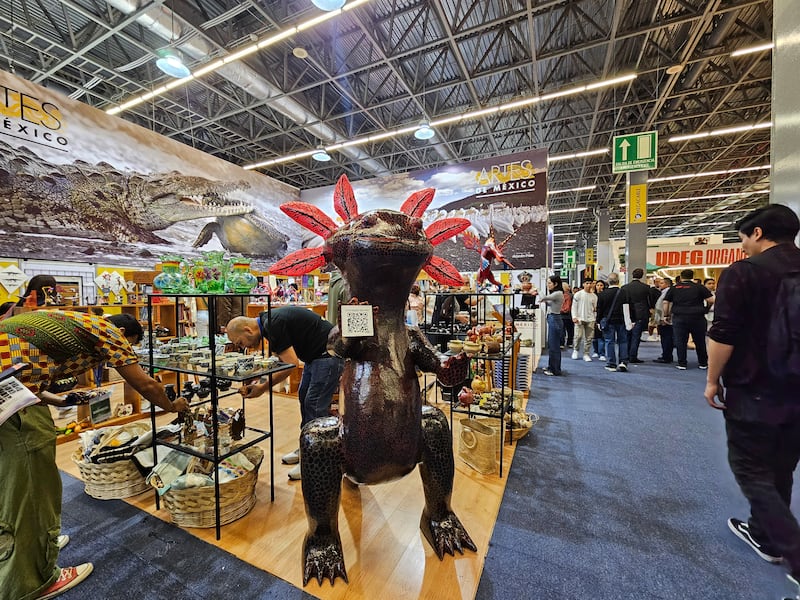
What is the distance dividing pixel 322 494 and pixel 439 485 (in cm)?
45

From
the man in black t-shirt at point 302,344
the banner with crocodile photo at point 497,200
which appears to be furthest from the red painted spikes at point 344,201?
the banner with crocodile photo at point 497,200

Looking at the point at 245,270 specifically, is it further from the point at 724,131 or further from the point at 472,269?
the point at 724,131

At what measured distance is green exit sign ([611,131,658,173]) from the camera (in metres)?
6.39

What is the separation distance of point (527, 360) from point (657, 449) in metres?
1.78

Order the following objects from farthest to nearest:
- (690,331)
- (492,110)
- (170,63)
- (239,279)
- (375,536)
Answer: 1. (492,110)
2. (690,331)
3. (170,63)
4. (239,279)
5. (375,536)

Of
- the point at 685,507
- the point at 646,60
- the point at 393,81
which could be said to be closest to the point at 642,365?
the point at 685,507

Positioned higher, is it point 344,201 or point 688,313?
point 344,201

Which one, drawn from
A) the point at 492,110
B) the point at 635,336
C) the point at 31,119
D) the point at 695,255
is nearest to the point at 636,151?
the point at 492,110

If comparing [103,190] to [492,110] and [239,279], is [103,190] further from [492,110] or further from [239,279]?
[492,110]

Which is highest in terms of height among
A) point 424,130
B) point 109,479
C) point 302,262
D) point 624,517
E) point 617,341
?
point 424,130

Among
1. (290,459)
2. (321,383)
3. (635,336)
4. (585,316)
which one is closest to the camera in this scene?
(321,383)

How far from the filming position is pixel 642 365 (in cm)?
574

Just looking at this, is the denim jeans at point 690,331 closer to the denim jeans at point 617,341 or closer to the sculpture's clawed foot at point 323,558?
the denim jeans at point 617,341

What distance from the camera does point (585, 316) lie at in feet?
19.4
